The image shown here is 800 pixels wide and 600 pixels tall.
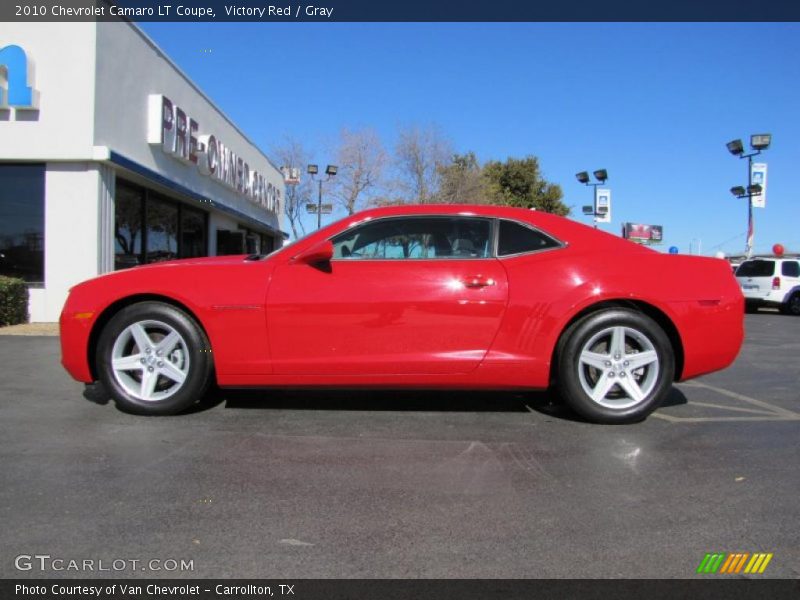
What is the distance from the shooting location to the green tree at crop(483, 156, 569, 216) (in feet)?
139

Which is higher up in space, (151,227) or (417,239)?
(151,227)

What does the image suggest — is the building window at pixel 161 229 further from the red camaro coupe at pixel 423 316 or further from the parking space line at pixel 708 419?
the parking space line at pixel 708 419

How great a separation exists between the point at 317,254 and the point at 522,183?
4017 centimetres

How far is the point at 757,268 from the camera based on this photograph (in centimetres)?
1858

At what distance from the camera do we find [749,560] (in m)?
2.43

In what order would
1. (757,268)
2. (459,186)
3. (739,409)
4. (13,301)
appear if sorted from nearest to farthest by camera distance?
(739,409), (13,301), (757,268), (459,186)

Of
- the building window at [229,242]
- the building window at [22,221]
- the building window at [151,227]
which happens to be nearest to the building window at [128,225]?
the building window at [151,227]

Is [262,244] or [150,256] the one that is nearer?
[150,256]

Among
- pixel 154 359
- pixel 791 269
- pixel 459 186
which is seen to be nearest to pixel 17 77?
pixel 154 359

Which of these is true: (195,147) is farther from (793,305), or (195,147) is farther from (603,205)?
(603,205)

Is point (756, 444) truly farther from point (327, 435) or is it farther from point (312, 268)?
point (312, 268)

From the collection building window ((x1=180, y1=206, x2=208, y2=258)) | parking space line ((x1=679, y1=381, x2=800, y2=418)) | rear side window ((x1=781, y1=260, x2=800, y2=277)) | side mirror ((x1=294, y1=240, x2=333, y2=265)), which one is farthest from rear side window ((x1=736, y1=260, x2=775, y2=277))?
side mirror ((x1=294, y1=240, x2=333, y2=265))
